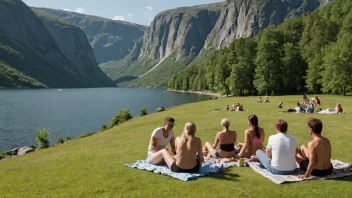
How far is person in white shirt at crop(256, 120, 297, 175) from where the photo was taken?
40.3 ft

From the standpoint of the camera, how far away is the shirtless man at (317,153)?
1170 cm

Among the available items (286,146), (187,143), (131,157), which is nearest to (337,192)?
(286,146)

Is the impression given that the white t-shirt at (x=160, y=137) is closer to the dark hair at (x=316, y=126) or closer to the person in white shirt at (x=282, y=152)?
the person in white shirt at (x=282, y=152)

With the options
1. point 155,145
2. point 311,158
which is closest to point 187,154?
point 155,145

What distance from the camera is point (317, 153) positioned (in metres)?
11.8

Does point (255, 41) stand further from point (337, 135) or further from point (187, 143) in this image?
point (187, 143)

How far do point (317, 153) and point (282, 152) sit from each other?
1265 millimetres

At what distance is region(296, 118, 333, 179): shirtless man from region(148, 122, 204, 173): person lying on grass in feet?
13.5

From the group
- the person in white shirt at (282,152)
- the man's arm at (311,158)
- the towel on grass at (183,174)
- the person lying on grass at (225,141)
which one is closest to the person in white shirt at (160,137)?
the towel on grass at (183,174)

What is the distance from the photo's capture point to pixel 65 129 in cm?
6694

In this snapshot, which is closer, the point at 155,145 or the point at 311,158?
the point at 311,158

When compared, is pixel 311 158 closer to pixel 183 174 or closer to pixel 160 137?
pixel 183 174

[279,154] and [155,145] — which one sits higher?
[279,154]

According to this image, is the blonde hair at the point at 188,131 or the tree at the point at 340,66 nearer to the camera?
the blonde hair at the point at 188,131
